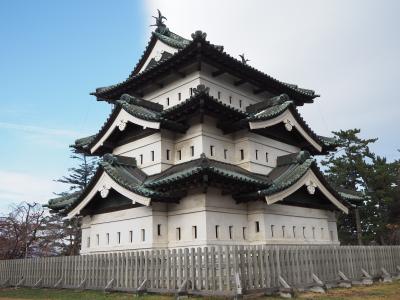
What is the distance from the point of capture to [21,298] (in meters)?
16.2

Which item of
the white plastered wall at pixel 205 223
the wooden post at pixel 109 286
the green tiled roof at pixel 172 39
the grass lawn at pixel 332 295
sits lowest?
the grass lawn at pixel 332 295

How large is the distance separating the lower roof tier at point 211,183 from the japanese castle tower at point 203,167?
0.06m

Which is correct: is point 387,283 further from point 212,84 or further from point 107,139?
point 107,139

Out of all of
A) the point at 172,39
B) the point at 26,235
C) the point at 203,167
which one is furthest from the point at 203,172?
the point at 26,235

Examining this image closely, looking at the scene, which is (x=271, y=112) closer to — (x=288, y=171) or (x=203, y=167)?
(x=288, y=171)

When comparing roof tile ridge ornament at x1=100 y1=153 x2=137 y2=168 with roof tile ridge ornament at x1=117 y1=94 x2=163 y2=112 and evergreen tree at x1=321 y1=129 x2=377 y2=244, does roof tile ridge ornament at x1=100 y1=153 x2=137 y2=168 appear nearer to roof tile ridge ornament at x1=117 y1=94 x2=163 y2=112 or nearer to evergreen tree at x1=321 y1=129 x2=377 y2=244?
roof tile ridge ornament at x1=117 y1=94 x2=163 y2=112

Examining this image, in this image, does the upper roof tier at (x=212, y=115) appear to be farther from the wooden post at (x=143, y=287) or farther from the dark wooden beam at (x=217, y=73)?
the wooden post at (x=143, y=287)

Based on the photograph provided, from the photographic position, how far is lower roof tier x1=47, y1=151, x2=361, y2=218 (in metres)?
15.8

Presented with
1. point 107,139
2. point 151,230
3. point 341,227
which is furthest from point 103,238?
point 341,227

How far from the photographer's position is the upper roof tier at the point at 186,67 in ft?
61.7

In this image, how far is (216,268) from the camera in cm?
1270

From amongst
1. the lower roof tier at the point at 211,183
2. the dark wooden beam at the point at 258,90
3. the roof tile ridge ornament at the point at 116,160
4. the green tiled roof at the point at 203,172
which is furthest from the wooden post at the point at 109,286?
the dark wooden beam at the point at 258,90

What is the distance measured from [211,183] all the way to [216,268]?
425 centimetres

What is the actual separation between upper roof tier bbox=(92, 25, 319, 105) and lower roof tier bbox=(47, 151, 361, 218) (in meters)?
4.87
